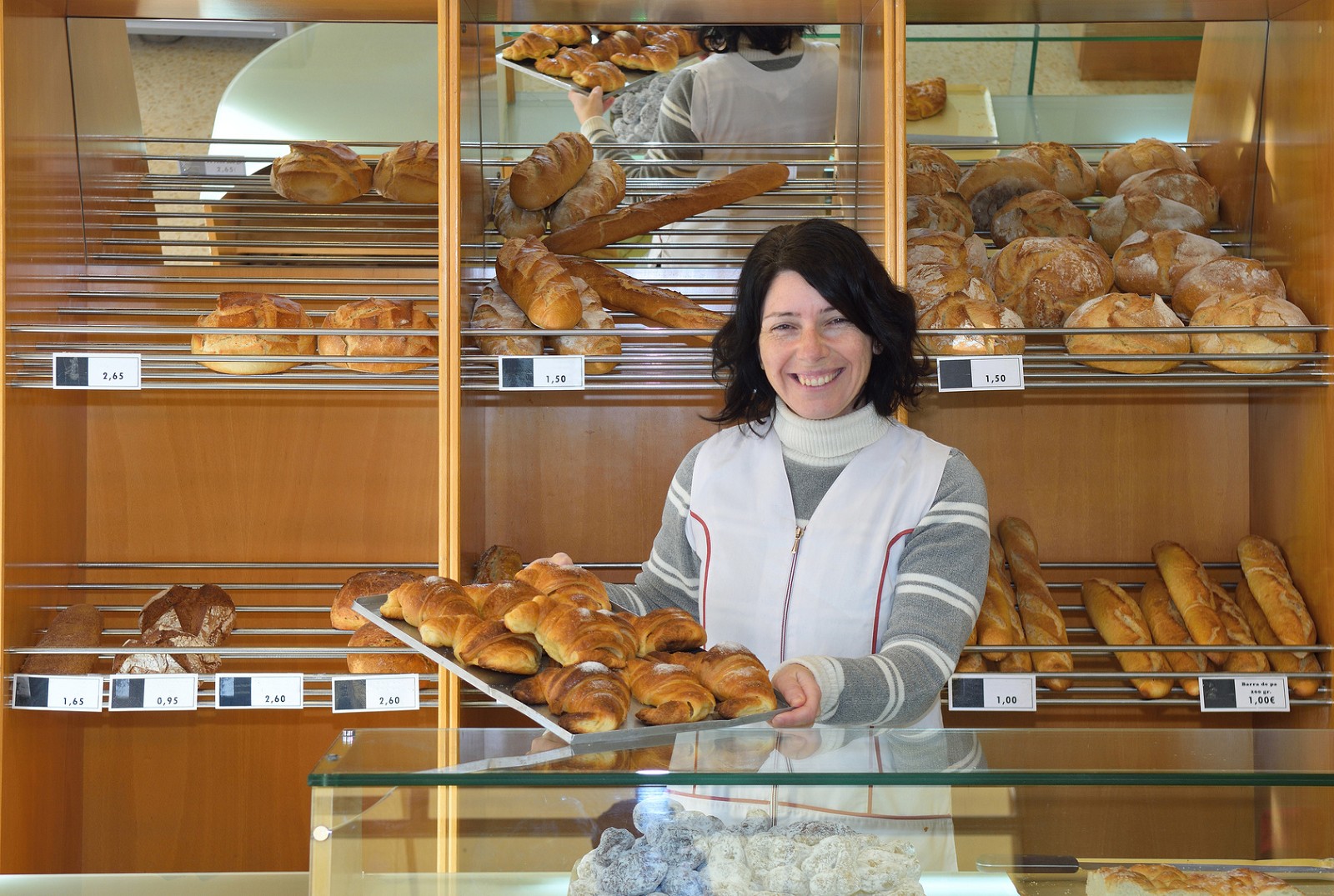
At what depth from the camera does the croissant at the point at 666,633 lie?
3.99 feet

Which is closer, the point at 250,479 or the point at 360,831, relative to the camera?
the point at 360,831

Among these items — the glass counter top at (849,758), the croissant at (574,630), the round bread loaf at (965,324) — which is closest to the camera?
the glass counter top at (849,758)

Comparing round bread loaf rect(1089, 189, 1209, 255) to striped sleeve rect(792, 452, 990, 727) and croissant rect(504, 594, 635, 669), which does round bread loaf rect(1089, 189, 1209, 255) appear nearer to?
striped sleeve rect(792, 452, 990, 727)

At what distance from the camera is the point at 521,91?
3.27m

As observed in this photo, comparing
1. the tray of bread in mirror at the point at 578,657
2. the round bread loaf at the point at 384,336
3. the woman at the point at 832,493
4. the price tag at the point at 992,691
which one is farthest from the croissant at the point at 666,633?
the round bread loaf at the point at 384,336

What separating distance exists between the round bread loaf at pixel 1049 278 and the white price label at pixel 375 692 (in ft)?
4.00

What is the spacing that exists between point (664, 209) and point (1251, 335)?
1.06m

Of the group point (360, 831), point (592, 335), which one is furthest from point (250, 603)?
point (360, 831)

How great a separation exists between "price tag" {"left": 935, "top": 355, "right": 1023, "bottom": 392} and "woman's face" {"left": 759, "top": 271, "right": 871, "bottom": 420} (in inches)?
10.3

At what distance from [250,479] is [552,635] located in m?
1.40

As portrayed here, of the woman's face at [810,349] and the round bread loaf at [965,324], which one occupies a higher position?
the round bread loaf at [965,324]

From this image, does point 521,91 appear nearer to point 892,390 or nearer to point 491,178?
point 491,178

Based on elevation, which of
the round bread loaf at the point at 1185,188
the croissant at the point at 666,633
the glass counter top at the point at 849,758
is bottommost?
the glass counter top at the point at 849,758

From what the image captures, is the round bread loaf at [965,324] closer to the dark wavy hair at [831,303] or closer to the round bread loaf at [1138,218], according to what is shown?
the dark wavy hair at [831,303]
